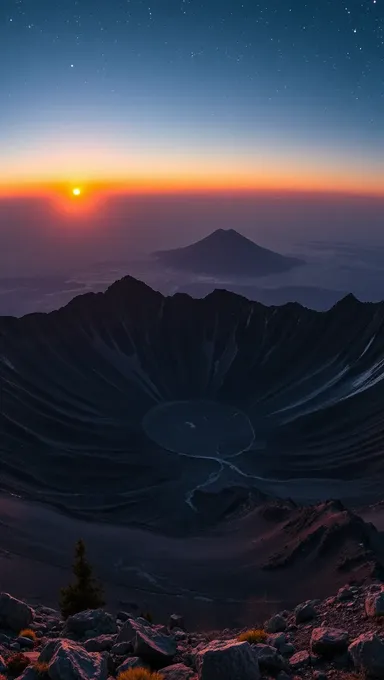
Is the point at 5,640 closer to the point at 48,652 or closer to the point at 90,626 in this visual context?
the point at 90,626

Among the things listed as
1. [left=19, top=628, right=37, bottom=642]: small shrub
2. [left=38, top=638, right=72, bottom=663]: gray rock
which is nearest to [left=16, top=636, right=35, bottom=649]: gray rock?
[left=19, top=628, right=37, bottom=642]: small shrub

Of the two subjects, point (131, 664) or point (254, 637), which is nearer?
point (131, 664)

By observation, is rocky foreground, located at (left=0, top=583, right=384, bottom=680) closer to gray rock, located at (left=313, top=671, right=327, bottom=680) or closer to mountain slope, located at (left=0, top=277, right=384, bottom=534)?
gray rock, located at (left=313, top=671, right=327, bottom=680)

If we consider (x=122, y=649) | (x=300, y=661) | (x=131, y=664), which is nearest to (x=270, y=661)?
(x=300, y=661)

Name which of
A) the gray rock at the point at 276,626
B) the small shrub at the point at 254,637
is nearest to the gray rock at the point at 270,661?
the small shrub at the point at 254,637

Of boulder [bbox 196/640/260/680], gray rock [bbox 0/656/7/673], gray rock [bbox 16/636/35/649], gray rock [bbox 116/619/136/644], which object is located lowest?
gray rock [bbox 16/636/35/649]

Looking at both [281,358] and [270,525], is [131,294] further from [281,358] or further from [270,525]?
[270,525]
